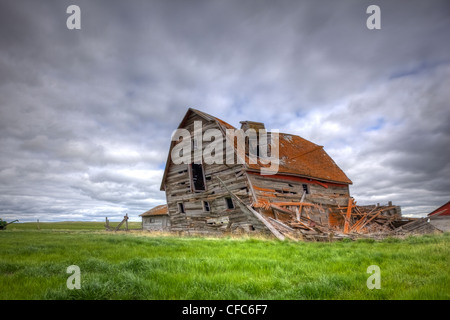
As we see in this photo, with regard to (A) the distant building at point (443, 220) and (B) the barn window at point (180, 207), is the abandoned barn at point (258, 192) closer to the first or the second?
(B) the barn window at point (180, 207)

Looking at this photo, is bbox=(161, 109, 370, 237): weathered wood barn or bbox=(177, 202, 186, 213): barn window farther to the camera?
bbox=(177, 202, 186, 213): barn window

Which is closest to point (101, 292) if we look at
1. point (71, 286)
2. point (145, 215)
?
point (71, 286)

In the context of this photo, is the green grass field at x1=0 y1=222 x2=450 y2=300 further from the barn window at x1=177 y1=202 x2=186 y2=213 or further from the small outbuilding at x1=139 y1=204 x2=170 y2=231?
the small outbuilding at x1=139 y1=204 x2=170 y2=231

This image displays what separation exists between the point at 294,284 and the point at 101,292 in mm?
3175

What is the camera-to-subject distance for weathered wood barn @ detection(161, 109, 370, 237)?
1568 cm

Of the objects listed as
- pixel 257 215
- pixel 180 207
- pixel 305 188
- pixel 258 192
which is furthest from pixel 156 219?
pixel 257 215

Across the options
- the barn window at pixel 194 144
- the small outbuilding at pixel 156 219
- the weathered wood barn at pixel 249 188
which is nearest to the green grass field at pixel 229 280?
the weathered wood barn at pixel 249 188

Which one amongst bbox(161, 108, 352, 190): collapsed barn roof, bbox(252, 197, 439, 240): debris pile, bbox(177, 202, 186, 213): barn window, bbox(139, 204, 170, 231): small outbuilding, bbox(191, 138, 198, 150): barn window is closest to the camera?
bbox(252, 197, 439, 240): debris pile

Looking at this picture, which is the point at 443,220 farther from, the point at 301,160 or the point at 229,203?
the point at 229,203


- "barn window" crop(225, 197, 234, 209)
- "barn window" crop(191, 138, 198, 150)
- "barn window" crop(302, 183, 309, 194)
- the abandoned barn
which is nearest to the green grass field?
the abandoned barn

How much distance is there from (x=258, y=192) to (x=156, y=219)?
25709 millimetres

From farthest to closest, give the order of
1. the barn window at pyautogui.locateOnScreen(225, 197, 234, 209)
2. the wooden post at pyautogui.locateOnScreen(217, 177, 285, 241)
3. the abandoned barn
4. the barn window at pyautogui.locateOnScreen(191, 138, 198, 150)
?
1. the barn window at pyautogui.locateOnScreen(191, 138, 198, 150)
2. the barn window at pyautogui.locateOnScreen(225, 197, 234, 209)
3. the abandoned barn
4. the wooden post at pyautogui.locateOnScreen(217, 177, 285, 241)

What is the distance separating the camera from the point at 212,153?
59.7 feet

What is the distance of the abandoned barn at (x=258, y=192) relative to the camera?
15617 millimetres
